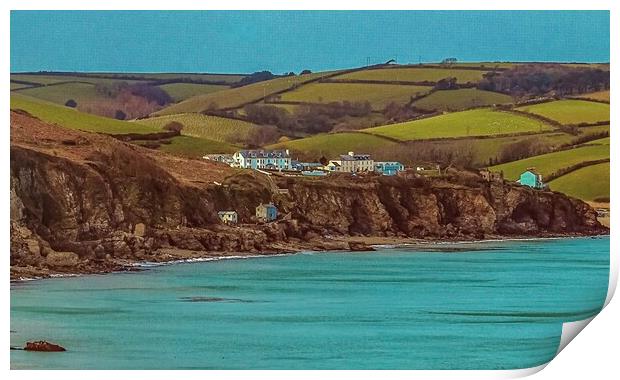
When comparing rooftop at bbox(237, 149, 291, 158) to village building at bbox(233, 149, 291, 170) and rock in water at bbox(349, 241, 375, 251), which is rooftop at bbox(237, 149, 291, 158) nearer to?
village building at bbox(233, 149, 291, 170)

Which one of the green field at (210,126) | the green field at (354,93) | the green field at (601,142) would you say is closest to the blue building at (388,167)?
the green field at (354,93)

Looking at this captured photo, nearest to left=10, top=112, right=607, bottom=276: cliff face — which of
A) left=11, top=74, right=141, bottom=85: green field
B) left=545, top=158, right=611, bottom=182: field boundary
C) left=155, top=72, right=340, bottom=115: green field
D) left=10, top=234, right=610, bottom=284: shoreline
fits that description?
left=10, top=234, right=610, bottom=284: shoreline

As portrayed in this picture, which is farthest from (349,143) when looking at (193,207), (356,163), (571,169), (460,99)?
(571,169)

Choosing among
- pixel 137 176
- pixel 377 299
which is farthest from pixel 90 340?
pixel 377 299

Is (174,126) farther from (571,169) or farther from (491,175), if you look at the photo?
(571,169)

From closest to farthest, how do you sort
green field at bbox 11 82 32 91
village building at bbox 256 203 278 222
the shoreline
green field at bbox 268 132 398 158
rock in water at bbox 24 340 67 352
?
rock in water at bbox 24 340 67 352 → green field at bbox 11 82 32 91 → the shoreline → green field at bbox 268 132 398 158 → village building at bbox 256 203 278 222

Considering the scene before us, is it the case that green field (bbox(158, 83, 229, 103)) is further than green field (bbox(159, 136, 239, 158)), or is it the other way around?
green field (bbox(159, 136, 239, 158))
